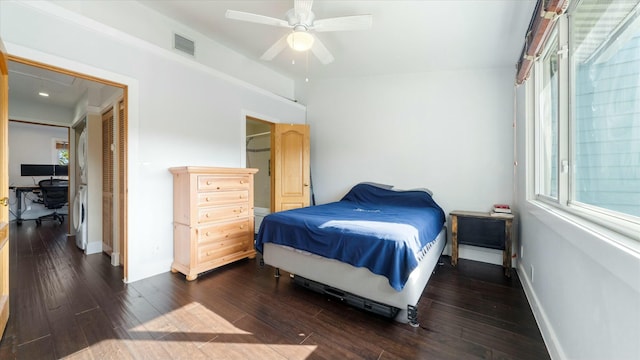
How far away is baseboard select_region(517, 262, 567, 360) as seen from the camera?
4.66ft

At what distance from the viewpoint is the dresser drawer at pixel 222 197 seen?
2.71 m

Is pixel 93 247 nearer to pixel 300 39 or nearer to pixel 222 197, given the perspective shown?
pixel 222 197

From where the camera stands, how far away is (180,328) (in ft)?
5.74

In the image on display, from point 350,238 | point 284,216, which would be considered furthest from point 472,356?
point 284,216

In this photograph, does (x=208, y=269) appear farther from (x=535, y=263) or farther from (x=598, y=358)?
(x=535, y=263)

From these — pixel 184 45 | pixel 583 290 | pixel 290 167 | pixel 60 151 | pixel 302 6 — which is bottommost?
pixel 583 290

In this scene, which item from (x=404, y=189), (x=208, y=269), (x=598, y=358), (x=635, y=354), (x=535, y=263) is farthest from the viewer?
(x=404, y=189)

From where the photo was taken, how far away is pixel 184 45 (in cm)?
303

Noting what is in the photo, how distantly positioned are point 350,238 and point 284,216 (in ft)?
2.70

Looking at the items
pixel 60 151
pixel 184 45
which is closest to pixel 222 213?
pixel 184 45

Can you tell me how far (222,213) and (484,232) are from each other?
3141 mm

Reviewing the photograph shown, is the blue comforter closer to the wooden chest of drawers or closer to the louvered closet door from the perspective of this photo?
the wooden chest of drawers

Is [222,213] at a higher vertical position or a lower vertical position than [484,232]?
higher

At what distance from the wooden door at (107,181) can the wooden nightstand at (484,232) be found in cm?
444
